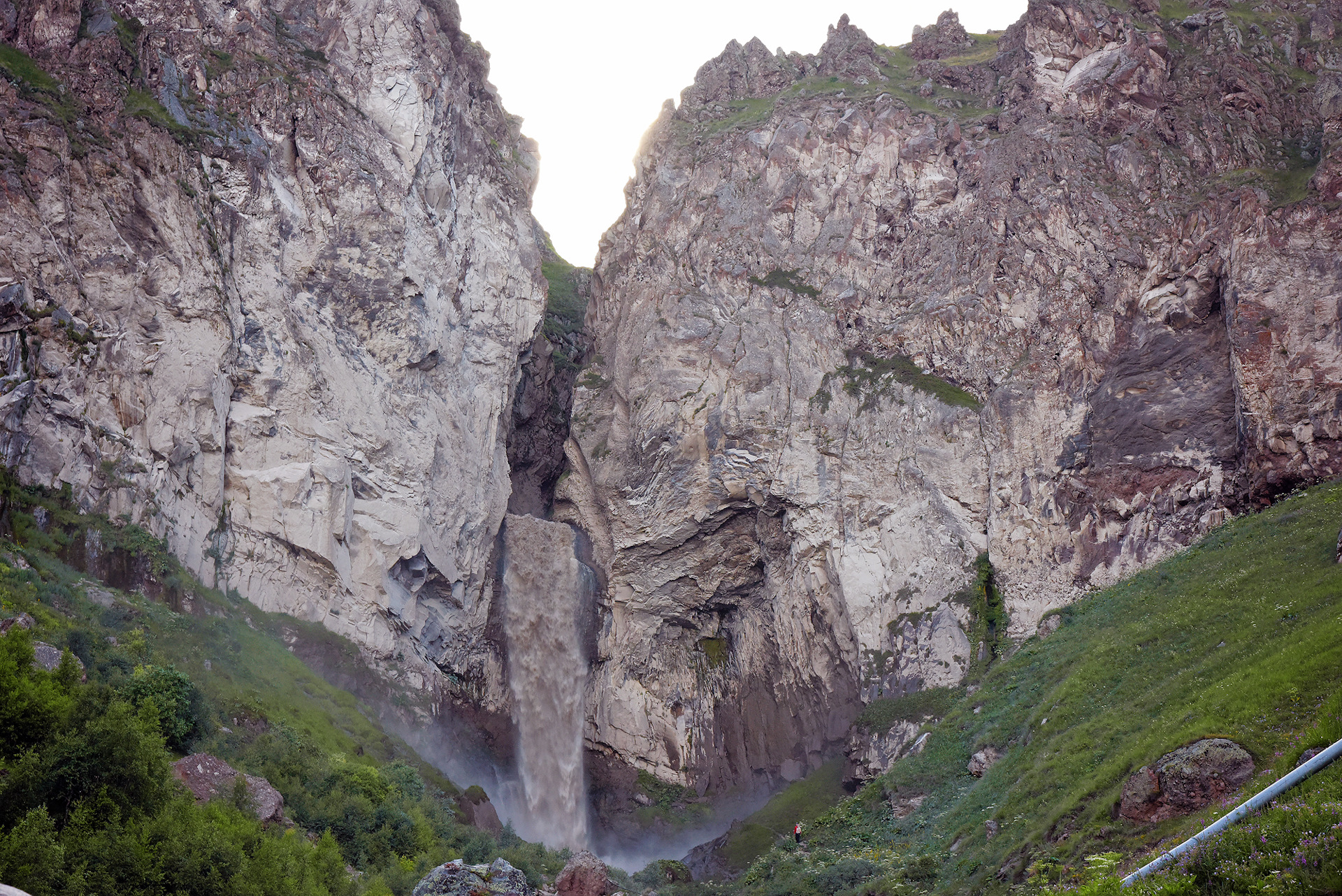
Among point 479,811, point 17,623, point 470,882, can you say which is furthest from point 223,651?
point 470,882

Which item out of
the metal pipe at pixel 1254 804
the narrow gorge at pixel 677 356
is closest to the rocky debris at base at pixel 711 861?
the narrow gorge at pixel 677 356

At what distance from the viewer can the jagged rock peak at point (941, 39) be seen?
2928 inches

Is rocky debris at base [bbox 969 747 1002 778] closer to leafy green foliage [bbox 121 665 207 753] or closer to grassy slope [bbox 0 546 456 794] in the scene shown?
grassy slope [bbox 0 546 456 794]

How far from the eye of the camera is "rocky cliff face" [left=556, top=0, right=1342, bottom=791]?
44625 millimetres

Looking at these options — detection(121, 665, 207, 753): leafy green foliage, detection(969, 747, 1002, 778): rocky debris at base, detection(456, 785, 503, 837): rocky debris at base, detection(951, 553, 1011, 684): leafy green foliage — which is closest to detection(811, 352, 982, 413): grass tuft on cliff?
detection(951, 553, 1011, 684): leafy green foliage

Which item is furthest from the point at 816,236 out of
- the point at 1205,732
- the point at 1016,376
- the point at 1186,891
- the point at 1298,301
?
the point at 1186,891

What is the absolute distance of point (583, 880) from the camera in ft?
95.9

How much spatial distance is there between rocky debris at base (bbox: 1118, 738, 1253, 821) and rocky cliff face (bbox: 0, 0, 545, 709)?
3671 cm

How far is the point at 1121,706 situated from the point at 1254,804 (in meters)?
13.0

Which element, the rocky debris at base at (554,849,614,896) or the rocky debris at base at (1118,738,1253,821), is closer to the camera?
the rocky debris at base at (1118,738,1253,821)

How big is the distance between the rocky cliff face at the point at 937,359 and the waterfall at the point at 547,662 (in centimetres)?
202

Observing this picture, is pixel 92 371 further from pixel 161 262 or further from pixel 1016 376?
pixel 1016 376

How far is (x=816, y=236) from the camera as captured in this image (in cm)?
6056

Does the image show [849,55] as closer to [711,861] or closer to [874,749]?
[874,749]
